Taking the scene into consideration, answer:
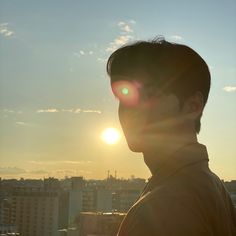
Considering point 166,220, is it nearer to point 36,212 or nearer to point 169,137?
point 169,137

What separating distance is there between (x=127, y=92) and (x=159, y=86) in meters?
0.06

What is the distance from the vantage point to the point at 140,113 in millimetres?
842

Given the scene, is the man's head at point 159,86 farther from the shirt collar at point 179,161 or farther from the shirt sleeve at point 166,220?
the shirt sleeve at point 166,220

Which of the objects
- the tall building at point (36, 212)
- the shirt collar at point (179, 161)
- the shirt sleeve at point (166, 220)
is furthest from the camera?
the tall building at point (36, 212)

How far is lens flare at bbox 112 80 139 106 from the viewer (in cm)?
85

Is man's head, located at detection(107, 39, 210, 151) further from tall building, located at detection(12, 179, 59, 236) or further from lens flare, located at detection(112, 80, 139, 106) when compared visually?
tall building, located at detection(12, 179, 59, 236)

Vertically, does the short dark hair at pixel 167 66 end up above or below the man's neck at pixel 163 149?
above

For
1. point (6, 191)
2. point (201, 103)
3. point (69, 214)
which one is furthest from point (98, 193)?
point (201, 103)

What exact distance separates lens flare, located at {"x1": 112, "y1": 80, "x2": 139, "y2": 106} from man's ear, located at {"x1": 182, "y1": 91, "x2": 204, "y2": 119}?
90 millimetres

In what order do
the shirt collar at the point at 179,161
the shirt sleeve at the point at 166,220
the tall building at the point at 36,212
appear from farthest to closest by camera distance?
the tall building at the point at 36,212
the shirt collar at the point at 179,161
the shirt sleeve at the point at 166,220

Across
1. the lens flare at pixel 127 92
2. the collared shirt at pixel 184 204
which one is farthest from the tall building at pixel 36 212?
the collared shirt at pixel 184 204

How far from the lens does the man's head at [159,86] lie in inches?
33.0

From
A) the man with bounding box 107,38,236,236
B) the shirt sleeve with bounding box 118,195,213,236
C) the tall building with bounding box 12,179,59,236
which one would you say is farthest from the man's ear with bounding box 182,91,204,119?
the tall building with bounding box 12,179,59,236

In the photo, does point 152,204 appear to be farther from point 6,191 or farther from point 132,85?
point 6,191
